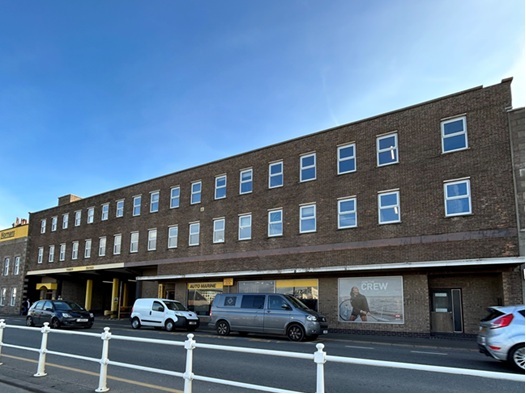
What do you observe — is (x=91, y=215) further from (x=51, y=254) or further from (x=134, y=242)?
(x=134, y=242)

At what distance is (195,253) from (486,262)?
1742 centimetres

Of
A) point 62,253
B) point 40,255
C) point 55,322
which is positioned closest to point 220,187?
point 55,322

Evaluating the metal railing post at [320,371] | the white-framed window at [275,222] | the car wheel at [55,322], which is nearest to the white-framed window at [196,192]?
the white-framed window at [275,222]

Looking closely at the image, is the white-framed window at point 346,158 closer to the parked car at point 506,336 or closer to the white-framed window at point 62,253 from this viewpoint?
the parked car at point 506,336

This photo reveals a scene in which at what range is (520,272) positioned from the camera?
56.5ft

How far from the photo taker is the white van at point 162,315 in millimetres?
21734

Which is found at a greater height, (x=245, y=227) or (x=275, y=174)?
(x=275, y=174)

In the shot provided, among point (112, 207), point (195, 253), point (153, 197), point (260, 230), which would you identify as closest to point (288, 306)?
point (260, 230)

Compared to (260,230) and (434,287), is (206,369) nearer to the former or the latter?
(434,287)

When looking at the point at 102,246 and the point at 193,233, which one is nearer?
the point at 193,233

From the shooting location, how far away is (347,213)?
22.3m

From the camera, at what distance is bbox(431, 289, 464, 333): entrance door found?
62.7ft

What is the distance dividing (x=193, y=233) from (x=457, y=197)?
1676cm

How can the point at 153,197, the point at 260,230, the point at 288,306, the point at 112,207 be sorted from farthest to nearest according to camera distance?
1. the point at 112,207
2. the point at 153,197
3. the point at 260,230
4. the point at 288,306
